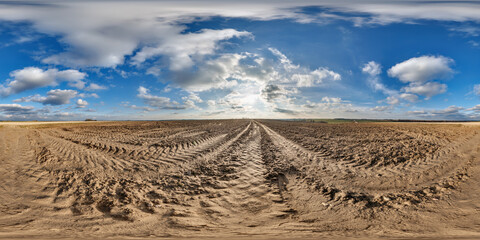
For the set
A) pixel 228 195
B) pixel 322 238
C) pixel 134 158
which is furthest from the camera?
pixel 134 158

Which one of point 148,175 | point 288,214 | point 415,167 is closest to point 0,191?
point 148,175

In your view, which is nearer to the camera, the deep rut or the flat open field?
the flat open field

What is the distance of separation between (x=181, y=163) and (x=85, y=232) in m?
5.48

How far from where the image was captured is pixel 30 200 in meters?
5.25

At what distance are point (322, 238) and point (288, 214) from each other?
0.94 metres

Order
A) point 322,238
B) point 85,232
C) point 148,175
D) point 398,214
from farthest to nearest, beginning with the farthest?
point 148,175 → point 398,214 → point 85,232 → point 322,238

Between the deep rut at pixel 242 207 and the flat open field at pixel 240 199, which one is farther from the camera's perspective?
the deep rut at pixel 242 207

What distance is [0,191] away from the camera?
19.1ft

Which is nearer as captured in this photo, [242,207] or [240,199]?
[242,207]

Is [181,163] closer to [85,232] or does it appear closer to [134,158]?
→ [134,158]

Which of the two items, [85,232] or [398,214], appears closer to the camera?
[85,232]

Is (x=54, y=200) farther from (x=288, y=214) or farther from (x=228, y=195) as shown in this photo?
(x=288, y=214)

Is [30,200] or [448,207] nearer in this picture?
[448,207]

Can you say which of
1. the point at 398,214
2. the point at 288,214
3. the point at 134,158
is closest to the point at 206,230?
the point at 288,214
